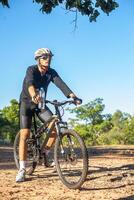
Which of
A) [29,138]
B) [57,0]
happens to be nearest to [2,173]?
[29,138]

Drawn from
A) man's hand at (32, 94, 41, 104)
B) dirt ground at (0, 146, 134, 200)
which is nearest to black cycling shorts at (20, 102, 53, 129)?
man's hand at (32, 94, 41, 104)

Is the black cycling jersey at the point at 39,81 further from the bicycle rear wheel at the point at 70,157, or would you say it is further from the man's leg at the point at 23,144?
the bicycle rear wheel at the point at 70,157

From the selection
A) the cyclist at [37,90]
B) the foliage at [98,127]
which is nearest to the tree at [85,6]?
the cyclist at [37,90]

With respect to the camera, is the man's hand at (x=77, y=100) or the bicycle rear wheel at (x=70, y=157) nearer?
the bicycle rear wheel at (x=70, y=157)

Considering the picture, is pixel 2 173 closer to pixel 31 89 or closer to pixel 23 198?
pixel 31 89

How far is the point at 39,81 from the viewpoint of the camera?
7238 mm

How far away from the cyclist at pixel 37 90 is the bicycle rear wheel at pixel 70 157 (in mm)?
503

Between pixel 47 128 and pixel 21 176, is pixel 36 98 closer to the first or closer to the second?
pixel 47 128

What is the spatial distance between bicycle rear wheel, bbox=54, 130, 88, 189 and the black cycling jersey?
2.88 ft

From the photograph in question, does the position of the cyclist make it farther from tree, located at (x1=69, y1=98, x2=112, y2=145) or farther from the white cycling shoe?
tree, located at (x1=69, y1=98, x2=112, y2=145)

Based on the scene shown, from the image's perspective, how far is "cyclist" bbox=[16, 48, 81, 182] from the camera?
707 centimetres

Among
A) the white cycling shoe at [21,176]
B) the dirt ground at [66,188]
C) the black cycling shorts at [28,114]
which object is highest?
the black cycling shorts at [28,114]

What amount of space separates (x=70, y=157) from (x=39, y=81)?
1.42 metres

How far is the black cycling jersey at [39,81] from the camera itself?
7059 mm
